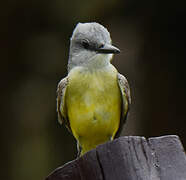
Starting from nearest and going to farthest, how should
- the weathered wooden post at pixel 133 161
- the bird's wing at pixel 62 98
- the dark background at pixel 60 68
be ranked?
1. the weathered wooden post at pixel 133 161
2. the bird's wing at pixel 62 98
3. the dark background at pixel 60 68

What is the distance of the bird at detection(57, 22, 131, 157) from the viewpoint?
5457 millimetres

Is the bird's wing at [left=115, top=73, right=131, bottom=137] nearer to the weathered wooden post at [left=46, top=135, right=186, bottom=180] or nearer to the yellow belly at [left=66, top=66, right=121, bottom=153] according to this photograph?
the yellow belly at [left=66, top=66, right=121, bottom=153]

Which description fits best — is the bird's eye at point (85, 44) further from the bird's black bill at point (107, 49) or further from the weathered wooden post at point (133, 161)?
the weathered wooden post at point (133, 161)

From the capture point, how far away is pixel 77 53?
5.68 meters

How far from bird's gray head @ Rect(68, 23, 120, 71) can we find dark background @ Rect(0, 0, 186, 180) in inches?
107

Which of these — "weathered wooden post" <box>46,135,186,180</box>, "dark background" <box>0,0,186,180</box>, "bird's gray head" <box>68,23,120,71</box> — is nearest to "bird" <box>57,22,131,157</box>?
"bird's gray head" <box>68,23,120,71</box>

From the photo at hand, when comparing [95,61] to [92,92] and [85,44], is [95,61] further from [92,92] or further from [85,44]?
[92,92]

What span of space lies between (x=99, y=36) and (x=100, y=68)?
14.2 inches

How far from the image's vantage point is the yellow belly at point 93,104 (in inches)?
215

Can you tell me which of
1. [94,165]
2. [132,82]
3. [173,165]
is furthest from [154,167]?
[132,82]

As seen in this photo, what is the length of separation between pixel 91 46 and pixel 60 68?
3.60 meters

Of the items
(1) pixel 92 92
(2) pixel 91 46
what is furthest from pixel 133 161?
(2) pixel 91 46

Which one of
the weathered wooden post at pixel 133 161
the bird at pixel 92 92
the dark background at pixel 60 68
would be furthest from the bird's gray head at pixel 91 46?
the dark background at pixel 60 68

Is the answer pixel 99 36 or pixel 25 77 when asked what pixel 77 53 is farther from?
pixel 25 77
